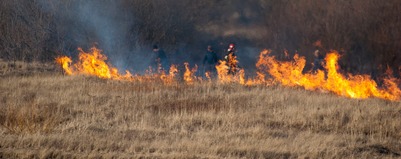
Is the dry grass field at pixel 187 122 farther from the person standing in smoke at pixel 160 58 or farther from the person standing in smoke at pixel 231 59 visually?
the person standing in smoke at pixel 160 58

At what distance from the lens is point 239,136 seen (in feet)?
28.9

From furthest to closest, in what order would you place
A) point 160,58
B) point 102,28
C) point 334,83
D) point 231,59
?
point 102,28 < point 160,58 < point 231,59 < point 334,83

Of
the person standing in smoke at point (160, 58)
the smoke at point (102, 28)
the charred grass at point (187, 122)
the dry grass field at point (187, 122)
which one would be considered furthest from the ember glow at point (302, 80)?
the smoke at point (102, 28)

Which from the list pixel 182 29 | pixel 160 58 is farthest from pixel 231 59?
pixel 182 29

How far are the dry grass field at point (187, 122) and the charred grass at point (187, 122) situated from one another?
17mm

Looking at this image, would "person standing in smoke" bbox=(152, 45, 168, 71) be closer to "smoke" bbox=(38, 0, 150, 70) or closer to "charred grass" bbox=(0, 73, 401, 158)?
"charred grass" bbox=(0, 73, 401, 158)

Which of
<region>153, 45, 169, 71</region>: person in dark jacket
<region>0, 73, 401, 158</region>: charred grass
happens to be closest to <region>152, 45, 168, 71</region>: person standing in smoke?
<region>153, 45, 169, 71</region>: person in dark jacket

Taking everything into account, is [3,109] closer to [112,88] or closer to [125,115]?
[125,115]

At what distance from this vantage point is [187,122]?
10.1 m

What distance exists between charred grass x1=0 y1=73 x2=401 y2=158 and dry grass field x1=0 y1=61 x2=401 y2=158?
17 millimetres

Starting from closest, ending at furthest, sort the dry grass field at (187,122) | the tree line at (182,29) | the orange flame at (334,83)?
the dry grass field at (187,122) → the orange flame at (334,83) → the tree line at (182,29)

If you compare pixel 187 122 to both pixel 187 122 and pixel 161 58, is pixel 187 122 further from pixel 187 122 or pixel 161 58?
pixel 161 58

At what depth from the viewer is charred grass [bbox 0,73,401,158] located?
24.4 ft

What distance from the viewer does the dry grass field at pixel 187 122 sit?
743 centimetres
